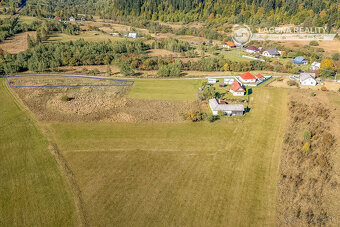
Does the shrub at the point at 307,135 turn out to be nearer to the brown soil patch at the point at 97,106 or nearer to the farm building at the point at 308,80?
the brown soil patch at the point at 97,106

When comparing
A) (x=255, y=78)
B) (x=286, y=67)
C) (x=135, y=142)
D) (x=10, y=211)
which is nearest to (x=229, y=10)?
(x=286, y=67)

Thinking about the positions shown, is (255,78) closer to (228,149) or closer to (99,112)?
(228,149)

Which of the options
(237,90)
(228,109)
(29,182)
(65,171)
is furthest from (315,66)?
(29,182)

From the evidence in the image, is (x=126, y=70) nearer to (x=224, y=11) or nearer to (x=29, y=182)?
(x=29, y=182)

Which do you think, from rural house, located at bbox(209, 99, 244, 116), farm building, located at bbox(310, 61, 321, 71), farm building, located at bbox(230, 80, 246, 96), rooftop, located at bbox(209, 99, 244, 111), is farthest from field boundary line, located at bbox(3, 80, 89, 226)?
farm building, located at bbox(310, 61, 321, 71)

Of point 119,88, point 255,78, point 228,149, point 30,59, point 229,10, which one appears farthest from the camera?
point 229,10

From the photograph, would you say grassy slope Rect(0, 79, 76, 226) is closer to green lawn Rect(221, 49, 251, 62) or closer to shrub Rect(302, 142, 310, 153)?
shrub Rect(302, 142, 310, 153)

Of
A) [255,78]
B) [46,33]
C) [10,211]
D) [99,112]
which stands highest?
[46,33]
